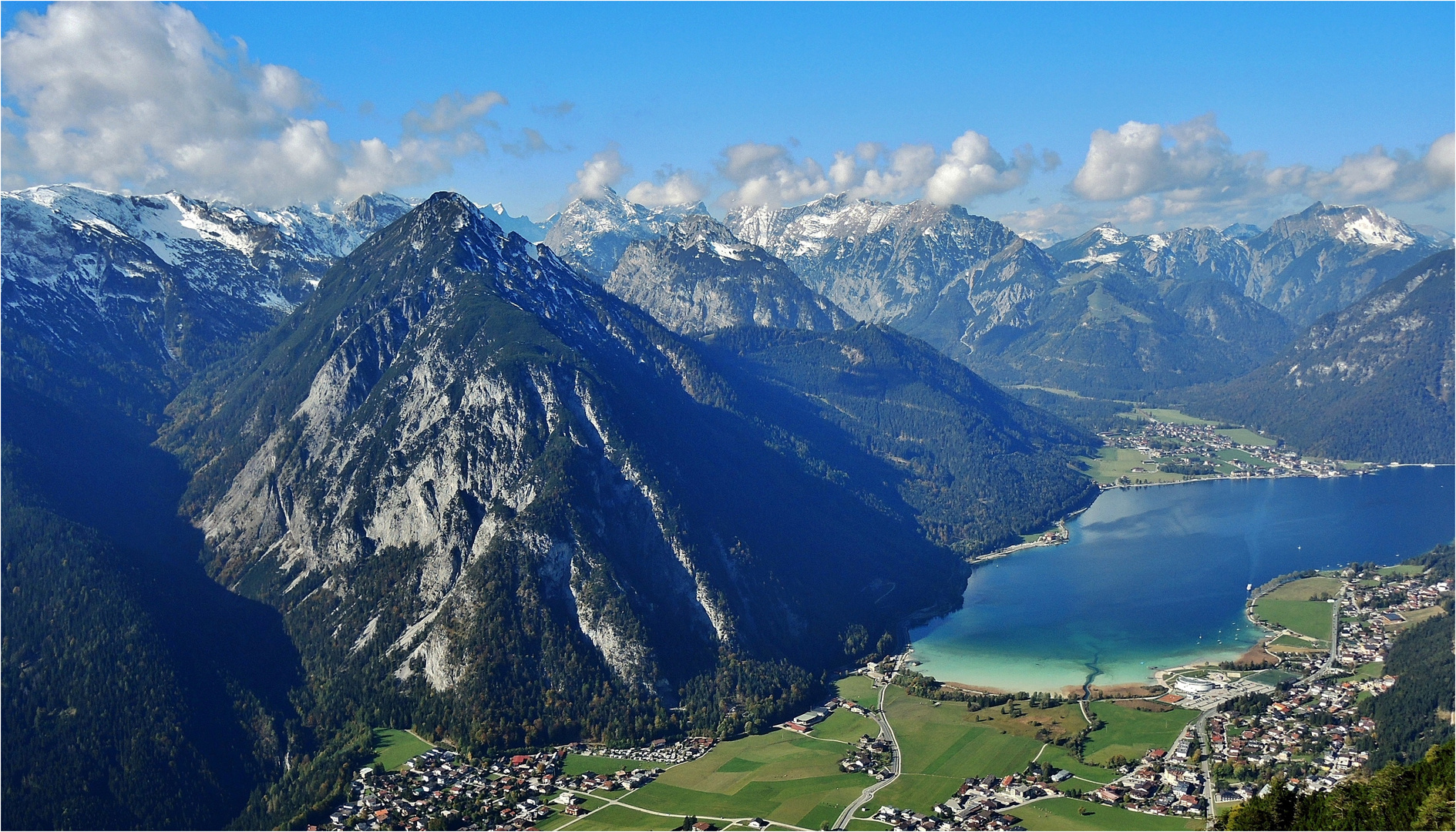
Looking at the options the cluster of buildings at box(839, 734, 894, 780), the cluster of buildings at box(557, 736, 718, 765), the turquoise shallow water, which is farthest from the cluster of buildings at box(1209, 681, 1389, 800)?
the cluster of buildings at box(557, 736, 718, 765)

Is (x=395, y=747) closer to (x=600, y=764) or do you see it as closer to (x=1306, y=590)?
(x=600, y=764)

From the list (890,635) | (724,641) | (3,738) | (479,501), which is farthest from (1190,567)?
(3,738)

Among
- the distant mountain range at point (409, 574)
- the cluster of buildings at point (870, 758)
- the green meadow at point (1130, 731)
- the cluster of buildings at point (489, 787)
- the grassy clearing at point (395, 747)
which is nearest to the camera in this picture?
the cluster of buildings at point (489, 787)

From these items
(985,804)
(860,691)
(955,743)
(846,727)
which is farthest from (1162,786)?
(860,691)

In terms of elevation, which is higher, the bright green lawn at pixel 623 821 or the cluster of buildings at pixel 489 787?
the cluster of buildings at pixel 489 787

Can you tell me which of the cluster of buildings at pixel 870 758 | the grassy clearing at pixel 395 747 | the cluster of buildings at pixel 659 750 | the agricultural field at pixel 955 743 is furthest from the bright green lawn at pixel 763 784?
the grassy clearing at pixel 395 747

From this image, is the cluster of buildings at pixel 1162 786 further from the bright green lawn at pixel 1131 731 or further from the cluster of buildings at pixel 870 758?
the cluster of buildings at pixel 870 758
